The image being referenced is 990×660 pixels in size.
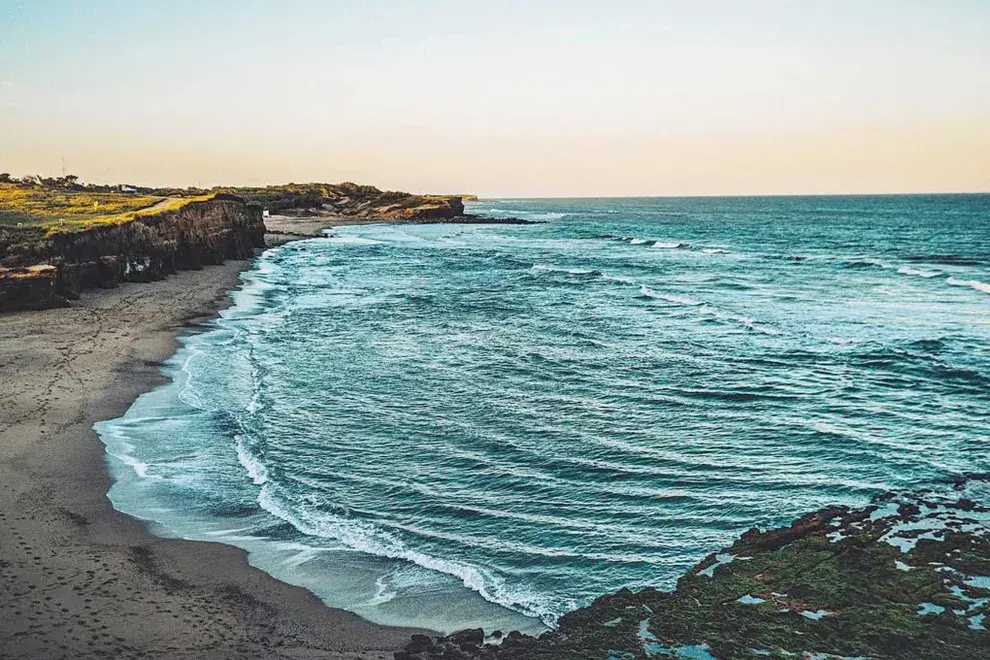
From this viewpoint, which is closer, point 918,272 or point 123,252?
point 123,252

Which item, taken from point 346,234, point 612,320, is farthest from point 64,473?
point 346,234

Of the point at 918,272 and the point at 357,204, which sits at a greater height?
the point at 357,204

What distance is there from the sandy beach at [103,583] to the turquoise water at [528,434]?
0.60 metres

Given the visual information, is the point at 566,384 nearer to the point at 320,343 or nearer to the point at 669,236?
the point at 320,343

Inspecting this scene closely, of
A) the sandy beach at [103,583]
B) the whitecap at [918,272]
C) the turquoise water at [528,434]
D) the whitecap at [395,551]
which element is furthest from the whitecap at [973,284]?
the sandy beach at [103,583]

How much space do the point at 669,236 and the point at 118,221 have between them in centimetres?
8089

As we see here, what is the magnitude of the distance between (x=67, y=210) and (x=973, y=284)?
57.9 metres

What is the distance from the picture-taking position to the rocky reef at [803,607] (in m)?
9.52

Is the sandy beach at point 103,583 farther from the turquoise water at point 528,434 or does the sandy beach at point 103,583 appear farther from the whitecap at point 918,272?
the whitecap at point 918,272

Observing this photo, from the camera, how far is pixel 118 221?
1695 inches

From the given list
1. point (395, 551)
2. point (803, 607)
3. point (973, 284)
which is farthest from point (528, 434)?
point (973, 284)

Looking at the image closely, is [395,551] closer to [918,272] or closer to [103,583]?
[103,583]

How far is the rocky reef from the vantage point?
952cm

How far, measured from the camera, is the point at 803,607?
34.5 feet
